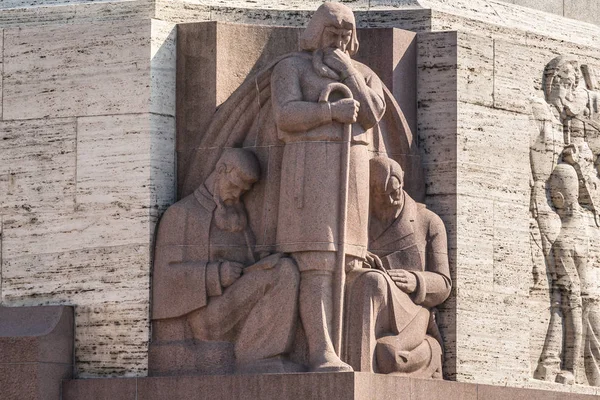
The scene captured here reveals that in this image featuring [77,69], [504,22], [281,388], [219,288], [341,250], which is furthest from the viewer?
[504,22]

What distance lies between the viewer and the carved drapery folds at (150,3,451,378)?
17.2 metres

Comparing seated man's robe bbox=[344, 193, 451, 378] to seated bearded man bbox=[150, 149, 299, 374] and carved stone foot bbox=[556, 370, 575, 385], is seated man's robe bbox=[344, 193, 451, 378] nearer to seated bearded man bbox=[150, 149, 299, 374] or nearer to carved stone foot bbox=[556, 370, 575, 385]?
seated bearded man bbox=[150, 149, 299, 374]

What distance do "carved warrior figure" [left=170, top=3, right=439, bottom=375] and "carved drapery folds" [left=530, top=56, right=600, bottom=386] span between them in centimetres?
170

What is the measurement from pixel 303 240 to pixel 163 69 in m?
1.97

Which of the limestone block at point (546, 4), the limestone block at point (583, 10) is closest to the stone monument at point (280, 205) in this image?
the limestone block at point (546, 4)

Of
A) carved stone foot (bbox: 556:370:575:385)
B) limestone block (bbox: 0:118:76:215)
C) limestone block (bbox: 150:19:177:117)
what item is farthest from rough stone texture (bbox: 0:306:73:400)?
carved stone foot (bbox: 556:370:575:385)

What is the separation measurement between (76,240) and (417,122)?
3037mm

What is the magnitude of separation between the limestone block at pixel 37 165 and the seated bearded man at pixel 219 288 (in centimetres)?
98

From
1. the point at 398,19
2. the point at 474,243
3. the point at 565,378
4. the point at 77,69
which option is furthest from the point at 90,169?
the point at 565,378

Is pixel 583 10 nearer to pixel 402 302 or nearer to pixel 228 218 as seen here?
pixel 402 302

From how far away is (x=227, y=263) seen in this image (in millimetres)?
17422

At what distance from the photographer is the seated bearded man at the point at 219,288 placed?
56.4 feet

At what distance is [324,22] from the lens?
1755cm

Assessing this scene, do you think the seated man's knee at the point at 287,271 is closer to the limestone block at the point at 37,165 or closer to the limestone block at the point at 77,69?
the limestone block at the point at 77,69
